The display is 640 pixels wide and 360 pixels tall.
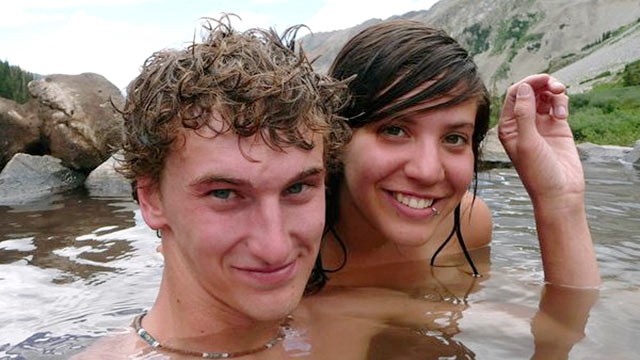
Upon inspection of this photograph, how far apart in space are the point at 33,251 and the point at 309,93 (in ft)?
14.0

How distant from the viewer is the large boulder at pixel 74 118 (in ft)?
38.9

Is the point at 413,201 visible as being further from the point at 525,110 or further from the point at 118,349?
the point at 118,349

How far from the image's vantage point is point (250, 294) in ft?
8.83

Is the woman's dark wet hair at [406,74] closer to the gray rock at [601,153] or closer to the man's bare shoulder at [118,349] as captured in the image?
the man's bare shoulder at [118,349]

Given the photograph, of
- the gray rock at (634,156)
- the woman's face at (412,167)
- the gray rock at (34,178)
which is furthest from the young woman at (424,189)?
the gray rock at (634,156)

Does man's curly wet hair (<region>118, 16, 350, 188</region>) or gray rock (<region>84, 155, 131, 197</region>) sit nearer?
man's curly wet hair (<region>118, 16, 350, 188</region>)

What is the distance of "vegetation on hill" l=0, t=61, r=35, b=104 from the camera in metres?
15.0

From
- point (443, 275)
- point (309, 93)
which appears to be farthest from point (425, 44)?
point (443, 275)

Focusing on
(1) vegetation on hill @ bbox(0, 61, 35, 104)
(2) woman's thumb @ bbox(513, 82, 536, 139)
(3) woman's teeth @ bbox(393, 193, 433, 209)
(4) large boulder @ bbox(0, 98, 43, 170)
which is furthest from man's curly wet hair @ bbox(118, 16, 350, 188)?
(1) vegetation on hill @ bbox(0, 61, 35, 104)

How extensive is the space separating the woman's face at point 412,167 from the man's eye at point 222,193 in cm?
133

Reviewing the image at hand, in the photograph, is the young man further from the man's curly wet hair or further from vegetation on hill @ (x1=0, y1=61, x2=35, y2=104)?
vegetation on hill @ (x1=0, y1=61, x2=35, y2=104)

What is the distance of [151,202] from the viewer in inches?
110

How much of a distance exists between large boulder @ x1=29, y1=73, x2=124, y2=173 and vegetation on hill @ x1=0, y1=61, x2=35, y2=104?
2901 mm

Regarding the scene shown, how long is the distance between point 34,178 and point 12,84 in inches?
204
